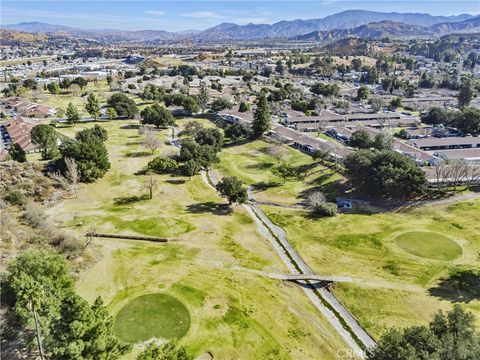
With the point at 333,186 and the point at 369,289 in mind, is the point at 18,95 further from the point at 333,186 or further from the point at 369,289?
the point at 369,289

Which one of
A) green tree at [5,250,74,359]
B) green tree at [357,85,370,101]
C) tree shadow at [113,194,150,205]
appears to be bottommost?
tree shadow at [113,194,150,205]

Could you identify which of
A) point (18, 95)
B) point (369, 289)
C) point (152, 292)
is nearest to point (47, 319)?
point (152, 292)

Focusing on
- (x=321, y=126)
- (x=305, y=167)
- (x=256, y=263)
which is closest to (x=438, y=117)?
(x=321, y=126)

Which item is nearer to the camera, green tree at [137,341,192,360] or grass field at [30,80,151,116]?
green tree at [137,341,192,360]

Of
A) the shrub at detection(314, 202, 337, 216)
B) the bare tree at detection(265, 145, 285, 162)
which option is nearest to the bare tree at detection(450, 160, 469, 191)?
the shrub at detection(314, 202, 337, 216)

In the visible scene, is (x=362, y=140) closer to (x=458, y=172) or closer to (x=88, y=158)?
(x=458, y=172)

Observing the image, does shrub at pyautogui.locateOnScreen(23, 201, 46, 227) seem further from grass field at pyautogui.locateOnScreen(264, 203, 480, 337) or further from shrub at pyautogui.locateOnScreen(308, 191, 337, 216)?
shrub at pyautogui.locateOnScreen(308, 191, 337, 216)

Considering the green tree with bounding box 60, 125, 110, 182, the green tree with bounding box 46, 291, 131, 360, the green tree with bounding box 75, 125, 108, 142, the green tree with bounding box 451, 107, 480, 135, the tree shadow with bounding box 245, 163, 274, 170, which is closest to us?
the green tree with bounding box 46, 291, 131, 360

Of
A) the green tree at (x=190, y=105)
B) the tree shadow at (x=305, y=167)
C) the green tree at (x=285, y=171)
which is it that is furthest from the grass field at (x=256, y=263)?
the green tree at (x=190, y=105)
